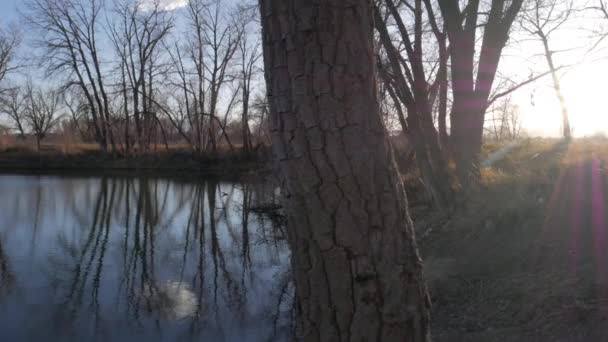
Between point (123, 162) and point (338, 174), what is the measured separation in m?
43.4

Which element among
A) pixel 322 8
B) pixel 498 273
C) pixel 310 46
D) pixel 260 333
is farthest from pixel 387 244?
pixel 260 333

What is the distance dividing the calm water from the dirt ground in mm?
2741

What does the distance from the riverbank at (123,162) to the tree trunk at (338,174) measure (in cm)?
3525

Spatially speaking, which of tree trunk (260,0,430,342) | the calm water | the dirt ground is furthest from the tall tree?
tree trunk (260,0,430,342)

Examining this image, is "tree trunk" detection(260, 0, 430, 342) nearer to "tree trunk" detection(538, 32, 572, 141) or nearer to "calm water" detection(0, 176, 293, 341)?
"calm water" detection(0, 176, 293, 341)

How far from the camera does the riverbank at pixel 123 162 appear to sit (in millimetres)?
39812

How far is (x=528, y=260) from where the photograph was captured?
639 cm

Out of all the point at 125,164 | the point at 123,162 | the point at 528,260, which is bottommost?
the point at 528,260

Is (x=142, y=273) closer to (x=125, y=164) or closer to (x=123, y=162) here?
(x=125, y=164)

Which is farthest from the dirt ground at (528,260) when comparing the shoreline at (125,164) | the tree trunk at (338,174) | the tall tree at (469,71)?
the shoreline at (125,164)

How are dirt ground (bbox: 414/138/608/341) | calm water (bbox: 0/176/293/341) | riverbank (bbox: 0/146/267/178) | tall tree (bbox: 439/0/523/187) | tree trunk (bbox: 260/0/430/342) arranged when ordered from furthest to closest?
riverbank (bbox: 0/146/267/178)
tall tree (bbox: 439/0/523/187)
calm water (bbox: 0/176/293/341)
dirt ground (bbox: 414/138/608/341)
tree trunk (bbox: 260/0/430/342)

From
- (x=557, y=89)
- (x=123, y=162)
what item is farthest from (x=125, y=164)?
(x=557, y=89)

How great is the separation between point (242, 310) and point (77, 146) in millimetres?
42316

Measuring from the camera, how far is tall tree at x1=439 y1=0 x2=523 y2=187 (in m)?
11.0
